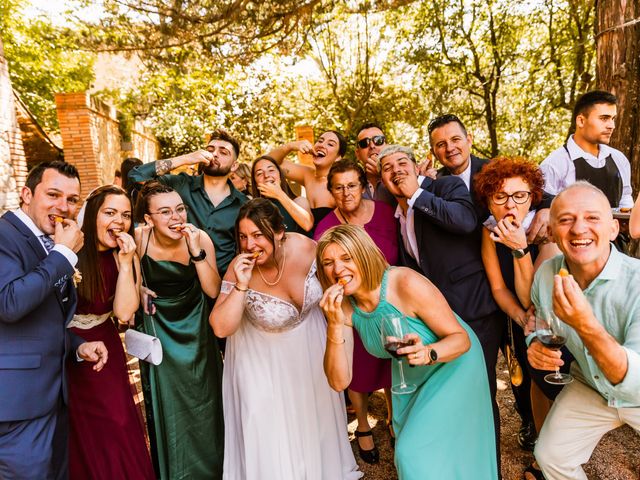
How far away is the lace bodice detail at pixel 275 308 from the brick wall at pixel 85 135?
9.53 m

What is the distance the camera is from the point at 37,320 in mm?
2314

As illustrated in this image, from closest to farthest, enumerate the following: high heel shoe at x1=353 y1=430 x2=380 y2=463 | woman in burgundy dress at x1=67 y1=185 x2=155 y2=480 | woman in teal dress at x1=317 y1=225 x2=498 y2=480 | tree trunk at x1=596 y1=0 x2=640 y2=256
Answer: woman in teal dress at x1=317 y1=225 x2=498 y2=480 → woman in burgundy dress at x1=67 y1=185 x2=155 y2=480 → high heel shoe at x1=353 y1=430 x2=380 y2=463 → tree trunk at x1=596 y1=0 x2=640 y2=256

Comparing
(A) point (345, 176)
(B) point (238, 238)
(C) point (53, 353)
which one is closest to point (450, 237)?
(A) point (345, 176)

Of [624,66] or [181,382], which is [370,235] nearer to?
[181,382]

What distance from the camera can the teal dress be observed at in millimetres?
2232

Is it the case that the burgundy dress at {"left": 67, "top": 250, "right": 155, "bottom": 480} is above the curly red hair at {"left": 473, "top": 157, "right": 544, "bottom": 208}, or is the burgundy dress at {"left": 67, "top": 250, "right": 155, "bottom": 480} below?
below

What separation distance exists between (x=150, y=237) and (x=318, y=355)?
1.51m

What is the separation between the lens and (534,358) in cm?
221

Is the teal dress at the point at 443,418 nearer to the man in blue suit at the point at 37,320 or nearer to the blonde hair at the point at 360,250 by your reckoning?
the blonde hair at the point at 360,250

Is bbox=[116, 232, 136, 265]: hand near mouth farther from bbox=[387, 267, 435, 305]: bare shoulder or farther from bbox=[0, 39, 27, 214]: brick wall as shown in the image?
bbox=[0, 39, 27, 214]: brick wall

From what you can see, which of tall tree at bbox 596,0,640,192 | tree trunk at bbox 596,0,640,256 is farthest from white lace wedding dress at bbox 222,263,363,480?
tall tree at bbox 596,0,640,192

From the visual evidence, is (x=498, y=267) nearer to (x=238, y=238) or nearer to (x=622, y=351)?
(x=622, y=351)

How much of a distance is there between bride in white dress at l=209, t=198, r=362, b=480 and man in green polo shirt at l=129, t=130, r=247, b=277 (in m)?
1.07

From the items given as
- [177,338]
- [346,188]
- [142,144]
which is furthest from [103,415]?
[142,144]
